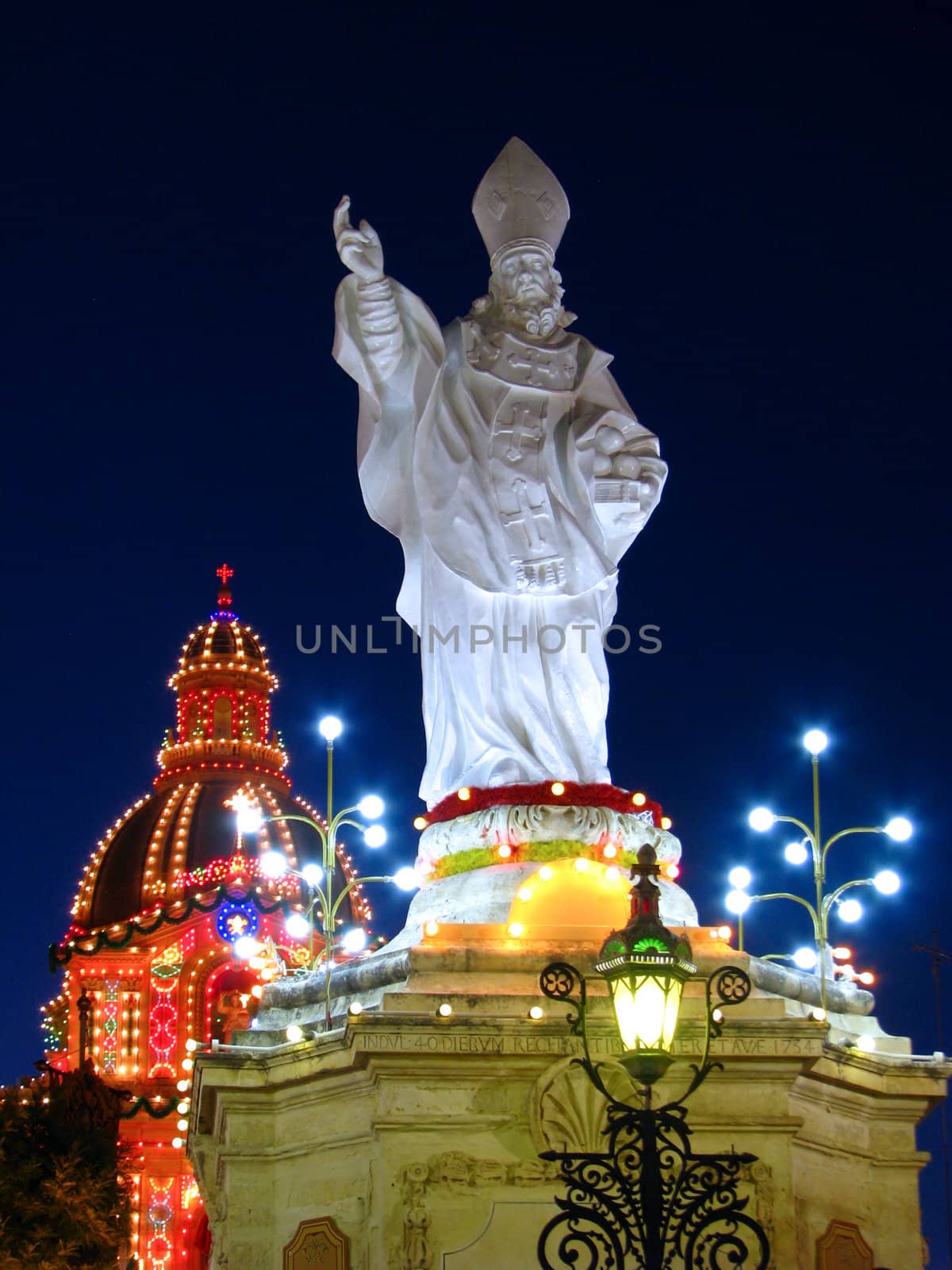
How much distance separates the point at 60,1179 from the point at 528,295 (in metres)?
9.57

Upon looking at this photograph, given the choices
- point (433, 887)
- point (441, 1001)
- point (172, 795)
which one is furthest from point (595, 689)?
point (172, 795)

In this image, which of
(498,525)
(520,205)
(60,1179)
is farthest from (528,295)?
(60,1179)

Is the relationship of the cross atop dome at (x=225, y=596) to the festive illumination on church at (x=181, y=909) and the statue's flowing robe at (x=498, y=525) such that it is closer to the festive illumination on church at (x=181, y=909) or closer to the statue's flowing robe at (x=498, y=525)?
the festive illumination on church at (x=181, y=909)

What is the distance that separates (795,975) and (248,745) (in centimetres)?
3312

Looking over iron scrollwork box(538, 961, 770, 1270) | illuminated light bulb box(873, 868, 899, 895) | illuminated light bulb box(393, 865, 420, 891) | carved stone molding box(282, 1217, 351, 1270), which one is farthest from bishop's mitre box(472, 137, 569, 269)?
carved stone molding box(282, 1217, 351, 1270)

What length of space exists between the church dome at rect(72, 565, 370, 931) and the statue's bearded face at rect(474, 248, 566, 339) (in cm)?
2294

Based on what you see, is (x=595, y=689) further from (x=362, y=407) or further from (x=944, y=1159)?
(x=944, y=1159)

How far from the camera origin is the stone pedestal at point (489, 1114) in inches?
587

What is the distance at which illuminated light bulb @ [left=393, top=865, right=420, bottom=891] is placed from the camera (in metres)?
18.0

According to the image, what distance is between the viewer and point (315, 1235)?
15312mm

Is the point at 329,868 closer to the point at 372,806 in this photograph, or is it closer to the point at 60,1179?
the point at 372,806

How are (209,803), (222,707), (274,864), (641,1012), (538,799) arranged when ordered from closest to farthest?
1. (641,1012)
2. (538,799)
3. (274,864)
4. (209,803)
5. (222,707)

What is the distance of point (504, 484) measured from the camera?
1872 centimetres

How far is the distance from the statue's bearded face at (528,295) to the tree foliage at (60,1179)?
30.4 ft
